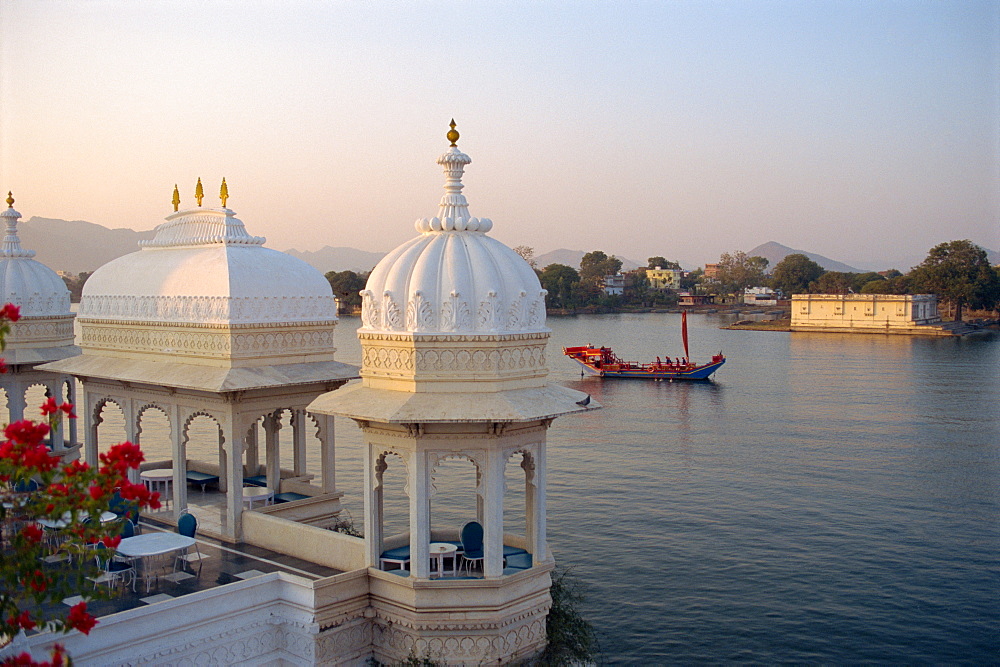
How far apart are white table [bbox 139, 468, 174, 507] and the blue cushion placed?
6331 mm

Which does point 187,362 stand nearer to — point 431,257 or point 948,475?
point 431,257

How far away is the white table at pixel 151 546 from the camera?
1086 centimetres

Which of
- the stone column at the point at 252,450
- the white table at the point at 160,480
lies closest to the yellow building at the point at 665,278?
the stone column at the point at 252,450

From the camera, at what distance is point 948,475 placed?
3027cm

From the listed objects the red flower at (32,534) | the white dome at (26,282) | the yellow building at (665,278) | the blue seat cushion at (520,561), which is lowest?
the blue seat cushion at (520,561)

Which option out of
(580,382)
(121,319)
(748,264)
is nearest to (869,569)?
(121,319)

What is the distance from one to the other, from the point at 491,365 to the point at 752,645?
8.82 m

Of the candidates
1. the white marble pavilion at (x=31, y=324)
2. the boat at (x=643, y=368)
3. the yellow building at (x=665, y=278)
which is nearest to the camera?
the white marble pavilion at (x=31, y=324)

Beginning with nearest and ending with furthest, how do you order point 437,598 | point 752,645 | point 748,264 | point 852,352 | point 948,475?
point 437,598 → point 752,645 → point 948,475 → point 852,352 → point 748,264

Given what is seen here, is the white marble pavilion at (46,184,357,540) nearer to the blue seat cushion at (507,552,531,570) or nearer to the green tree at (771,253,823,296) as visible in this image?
the blue seat cushion at (507,552,531,570)

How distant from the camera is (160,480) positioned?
15.7 metres

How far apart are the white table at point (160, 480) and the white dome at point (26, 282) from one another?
4260 mm

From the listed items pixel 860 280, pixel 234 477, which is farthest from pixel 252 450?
pixel 860 280

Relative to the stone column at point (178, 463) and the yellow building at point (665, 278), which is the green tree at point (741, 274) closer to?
the yellow building at point (665, 278)
